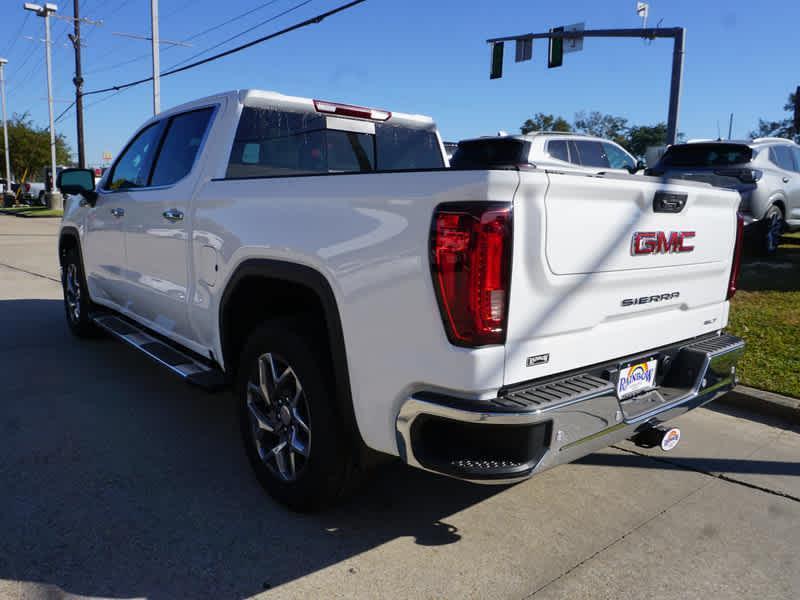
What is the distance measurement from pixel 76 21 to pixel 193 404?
28780 millimetres

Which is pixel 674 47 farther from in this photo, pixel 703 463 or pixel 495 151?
pixel 703 463

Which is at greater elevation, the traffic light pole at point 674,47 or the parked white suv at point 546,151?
the traffic light pole at point 674,47

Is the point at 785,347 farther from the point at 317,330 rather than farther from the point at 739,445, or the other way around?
the point at 317,330

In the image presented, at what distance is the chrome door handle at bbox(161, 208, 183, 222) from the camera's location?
382cm

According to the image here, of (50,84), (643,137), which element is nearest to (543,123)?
(643,137)

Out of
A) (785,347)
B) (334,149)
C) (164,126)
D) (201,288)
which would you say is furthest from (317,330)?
(785,347)

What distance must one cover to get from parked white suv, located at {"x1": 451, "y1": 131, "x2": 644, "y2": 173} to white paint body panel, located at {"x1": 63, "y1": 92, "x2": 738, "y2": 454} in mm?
7372

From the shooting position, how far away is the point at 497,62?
19391 millimetres

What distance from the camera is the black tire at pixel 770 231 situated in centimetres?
978

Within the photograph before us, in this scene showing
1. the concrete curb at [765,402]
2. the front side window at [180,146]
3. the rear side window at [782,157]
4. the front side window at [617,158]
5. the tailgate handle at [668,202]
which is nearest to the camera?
the tailgate handle at [668,202]

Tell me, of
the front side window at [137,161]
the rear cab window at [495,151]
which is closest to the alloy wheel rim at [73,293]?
the front side window at [137,161]

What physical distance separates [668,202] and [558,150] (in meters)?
9.35

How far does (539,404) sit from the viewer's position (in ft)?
7.32

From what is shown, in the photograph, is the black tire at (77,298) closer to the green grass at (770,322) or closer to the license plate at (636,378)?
the license plate at (636,378)
